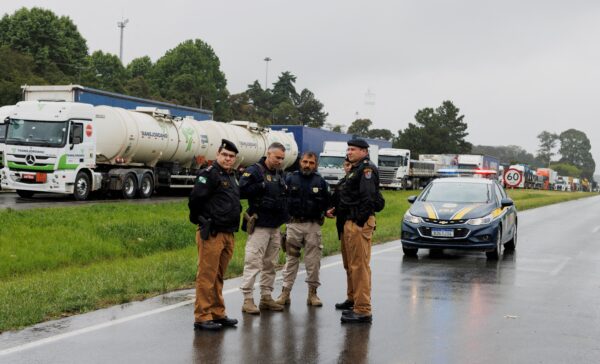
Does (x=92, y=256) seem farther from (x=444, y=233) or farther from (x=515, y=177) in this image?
(x=515, y=177)

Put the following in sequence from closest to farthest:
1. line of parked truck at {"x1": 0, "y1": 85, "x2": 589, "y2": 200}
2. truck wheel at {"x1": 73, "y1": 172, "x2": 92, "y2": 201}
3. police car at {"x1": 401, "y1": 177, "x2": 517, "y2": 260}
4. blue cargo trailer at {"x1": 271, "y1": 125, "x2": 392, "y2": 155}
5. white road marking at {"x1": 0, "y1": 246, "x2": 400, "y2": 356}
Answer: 1. white road marking at {"x1": 0, "y1": 246, "x2": 400, "y2": 356}
2. police car at {"x1": 401, "y1": 177, "x2": 517, "y2": 260}
3. line of parked truck at {"x1": 0, "y1": 85, "x2": 589, "y2": 200}
4. truck wheel at {"x1": 73, "y1": 172, "x2": 92, "y2": 201}
5. blue cargo trailer at {"x1": 271, "y1": 125, "x2": 392, "y2": 155}

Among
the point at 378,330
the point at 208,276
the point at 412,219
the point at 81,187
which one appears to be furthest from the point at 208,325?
the point at 81,187

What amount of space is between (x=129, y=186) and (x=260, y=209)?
20.5 meters

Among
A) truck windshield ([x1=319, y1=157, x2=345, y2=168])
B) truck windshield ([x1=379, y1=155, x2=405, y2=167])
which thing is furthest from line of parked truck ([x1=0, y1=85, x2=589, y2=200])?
truck windshield ([x1=379, y1=155, x2=405, y2=167])

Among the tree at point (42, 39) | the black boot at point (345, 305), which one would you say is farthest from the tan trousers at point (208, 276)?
the tree at point (42, 39)

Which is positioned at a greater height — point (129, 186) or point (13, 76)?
point (13, 76)

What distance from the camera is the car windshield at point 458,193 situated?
16047 millimetres

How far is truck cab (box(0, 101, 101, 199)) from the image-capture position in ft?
81.6

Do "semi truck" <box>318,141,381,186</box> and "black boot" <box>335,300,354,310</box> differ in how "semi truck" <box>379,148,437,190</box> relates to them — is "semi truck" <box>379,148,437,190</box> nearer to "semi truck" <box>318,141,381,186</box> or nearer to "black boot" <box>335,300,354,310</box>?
"semi truck" <box>318,141,381,186</box>

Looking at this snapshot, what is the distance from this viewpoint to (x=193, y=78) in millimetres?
105312

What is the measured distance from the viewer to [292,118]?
5002 inches

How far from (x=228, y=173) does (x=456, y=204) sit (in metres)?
8.33

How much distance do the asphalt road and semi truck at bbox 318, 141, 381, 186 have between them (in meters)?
32.0

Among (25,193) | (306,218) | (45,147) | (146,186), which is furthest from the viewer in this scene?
(146,186)
